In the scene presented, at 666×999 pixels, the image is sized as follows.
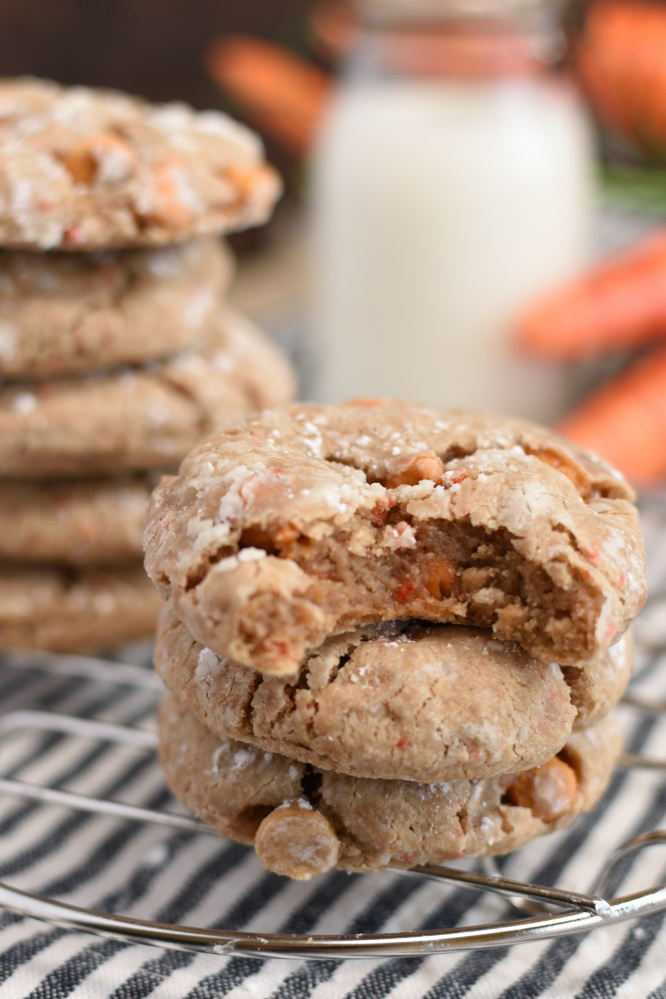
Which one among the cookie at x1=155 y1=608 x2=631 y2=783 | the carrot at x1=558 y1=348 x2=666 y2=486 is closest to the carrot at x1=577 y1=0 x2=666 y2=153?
the carrot at x1=558 y1=348 x2=666 y2=486

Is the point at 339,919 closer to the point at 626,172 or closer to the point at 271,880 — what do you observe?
the point at 271,880

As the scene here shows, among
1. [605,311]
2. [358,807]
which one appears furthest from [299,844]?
[605,311]

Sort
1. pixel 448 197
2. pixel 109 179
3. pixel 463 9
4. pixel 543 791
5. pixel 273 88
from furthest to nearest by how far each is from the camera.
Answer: pixel 273 88, pixel 448 197, pixel 463 9, pixel 109 179, pixel 543 791

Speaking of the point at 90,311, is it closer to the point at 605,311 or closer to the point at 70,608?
the point at 70,608

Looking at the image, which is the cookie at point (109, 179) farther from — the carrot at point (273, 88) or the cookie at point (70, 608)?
the carrot at point (273, 88)

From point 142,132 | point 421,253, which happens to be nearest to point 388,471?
point 142,132

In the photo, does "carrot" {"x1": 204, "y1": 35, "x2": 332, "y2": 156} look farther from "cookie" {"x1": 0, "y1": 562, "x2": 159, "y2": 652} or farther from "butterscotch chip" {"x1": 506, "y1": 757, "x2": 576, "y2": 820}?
"butterscotch chip" {"x1": 506, "y1": 757, "x2": 576, "y2": 820}

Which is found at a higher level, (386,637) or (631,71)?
(631,71)
